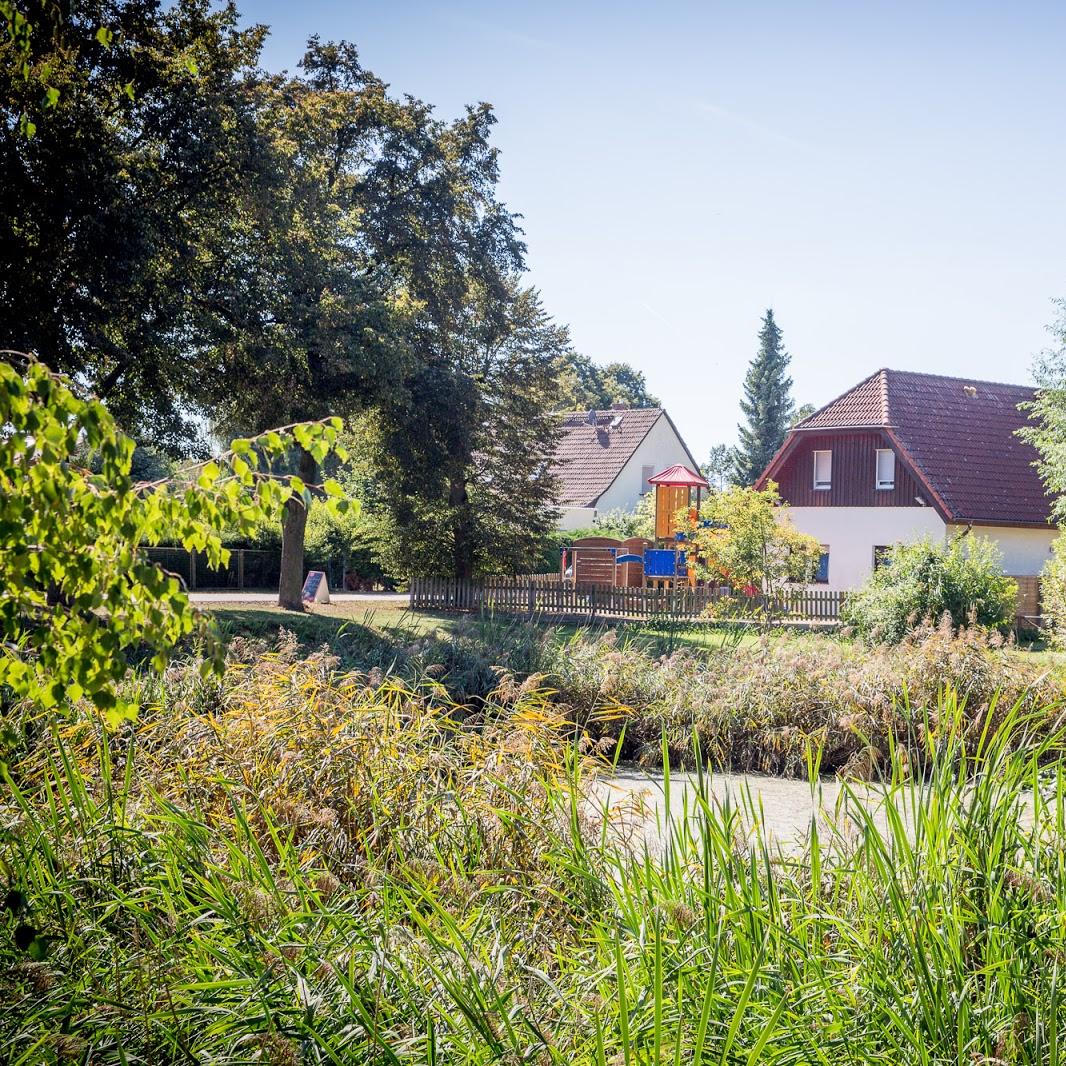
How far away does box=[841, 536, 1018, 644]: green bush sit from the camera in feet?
64.1

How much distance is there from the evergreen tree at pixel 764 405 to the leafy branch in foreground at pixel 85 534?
62.5 metres

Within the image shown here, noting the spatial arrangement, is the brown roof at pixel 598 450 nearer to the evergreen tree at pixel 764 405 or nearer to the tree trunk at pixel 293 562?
the evergreen tree at pixel 764 405

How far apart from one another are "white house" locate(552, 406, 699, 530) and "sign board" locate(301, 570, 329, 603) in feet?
62.0

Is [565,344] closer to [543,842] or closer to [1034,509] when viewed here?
[1034,509]

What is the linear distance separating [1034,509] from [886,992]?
109 ft

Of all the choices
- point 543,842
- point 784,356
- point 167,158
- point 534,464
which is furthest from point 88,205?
point 784,356

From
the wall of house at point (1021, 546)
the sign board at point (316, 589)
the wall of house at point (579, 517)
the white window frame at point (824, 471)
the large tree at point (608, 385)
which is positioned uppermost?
Result: the large tree at point (608, 385)

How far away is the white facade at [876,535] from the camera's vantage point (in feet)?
108

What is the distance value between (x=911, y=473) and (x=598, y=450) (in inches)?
741

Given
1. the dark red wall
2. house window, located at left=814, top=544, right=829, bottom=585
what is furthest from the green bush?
house window, located at left=814, top=544, right=829, bottom=585

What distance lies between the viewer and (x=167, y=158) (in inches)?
758

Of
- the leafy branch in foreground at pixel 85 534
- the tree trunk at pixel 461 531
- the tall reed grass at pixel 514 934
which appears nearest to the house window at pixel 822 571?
the tree trunk at pixel 461 531

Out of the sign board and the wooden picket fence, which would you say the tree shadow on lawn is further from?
the sign board

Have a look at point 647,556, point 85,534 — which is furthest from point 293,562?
point 85,534
